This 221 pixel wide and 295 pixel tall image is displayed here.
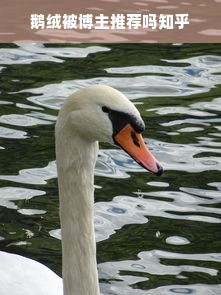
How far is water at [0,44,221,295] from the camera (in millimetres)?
7559

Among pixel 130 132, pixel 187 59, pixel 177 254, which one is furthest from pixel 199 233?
pixel 187 59

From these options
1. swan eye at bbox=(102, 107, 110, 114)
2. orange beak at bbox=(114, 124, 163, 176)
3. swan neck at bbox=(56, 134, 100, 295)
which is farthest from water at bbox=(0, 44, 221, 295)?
swan eye at bbox=(102, 107, 110, 114)

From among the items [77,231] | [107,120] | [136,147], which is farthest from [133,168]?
[107,120]

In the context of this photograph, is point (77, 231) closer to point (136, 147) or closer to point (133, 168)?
point (136, 147)

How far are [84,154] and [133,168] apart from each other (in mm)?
3884

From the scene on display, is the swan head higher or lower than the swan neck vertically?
higher

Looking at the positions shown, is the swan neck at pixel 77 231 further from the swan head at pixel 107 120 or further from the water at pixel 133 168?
the water at pixel 133 168

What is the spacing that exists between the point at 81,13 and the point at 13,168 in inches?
186

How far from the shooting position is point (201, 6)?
14.1 meters

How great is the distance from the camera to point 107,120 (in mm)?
5234

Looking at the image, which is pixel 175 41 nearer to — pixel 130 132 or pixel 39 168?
pixel 39 168

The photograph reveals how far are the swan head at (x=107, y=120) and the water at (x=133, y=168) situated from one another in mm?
1954

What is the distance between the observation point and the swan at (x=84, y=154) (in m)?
5.22

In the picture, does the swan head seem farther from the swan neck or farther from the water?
the water
